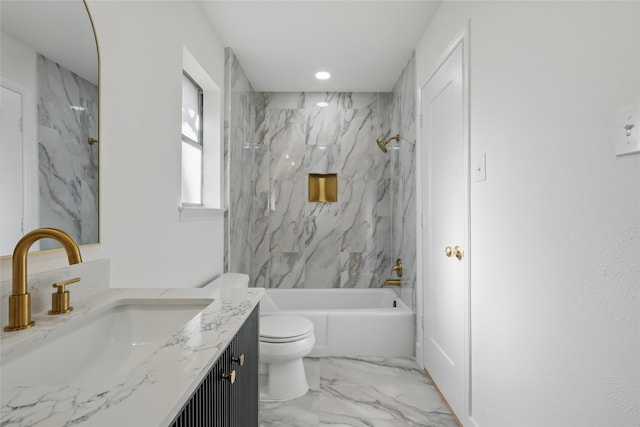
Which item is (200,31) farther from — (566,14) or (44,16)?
(566,14)

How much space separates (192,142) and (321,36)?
1.15m

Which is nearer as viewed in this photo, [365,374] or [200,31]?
[200,31]

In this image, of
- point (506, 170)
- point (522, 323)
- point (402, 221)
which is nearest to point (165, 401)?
point (522, 323)

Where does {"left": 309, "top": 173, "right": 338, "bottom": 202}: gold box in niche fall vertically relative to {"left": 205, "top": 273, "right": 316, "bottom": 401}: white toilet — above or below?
above

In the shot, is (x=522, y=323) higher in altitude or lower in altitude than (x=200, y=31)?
lower

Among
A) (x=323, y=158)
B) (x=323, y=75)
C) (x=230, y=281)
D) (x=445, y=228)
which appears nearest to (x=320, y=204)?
(x=323, y=158)

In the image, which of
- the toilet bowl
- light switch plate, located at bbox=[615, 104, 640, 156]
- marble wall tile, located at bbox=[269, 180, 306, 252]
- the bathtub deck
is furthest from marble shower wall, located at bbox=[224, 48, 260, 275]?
light switch plate, located at bbox=[615, 104, 640, 156]

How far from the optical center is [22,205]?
0.89 m

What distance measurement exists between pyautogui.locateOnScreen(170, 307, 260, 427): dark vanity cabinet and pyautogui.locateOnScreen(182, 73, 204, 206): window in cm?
135

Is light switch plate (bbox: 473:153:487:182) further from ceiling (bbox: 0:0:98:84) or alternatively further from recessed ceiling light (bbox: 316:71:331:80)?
recessed ceiling light (bbox: 316:71:331:80)

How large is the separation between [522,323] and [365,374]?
1.45 m

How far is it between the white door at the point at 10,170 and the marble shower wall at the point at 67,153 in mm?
69

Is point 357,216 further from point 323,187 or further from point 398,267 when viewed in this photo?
point 398,267

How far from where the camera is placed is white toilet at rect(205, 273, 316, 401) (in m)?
2.16
